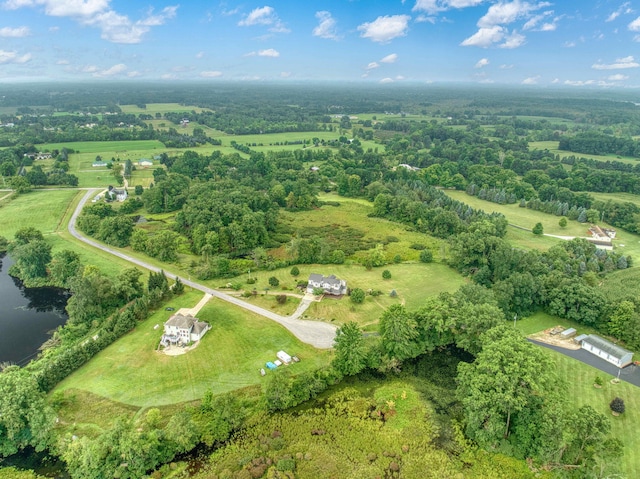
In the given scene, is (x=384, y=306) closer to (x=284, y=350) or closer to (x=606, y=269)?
(x=284, y=350)

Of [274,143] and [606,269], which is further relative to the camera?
[274,143]

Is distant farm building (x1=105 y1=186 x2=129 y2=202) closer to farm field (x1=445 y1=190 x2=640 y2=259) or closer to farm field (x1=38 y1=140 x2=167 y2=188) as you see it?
farm field (x1=38 y1=140 x2=167 y2=188)

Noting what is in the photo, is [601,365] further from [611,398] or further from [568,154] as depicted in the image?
[568,154]

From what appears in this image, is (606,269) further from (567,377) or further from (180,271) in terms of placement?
(180,271)

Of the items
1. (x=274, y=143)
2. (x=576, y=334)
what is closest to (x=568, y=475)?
(x=576, y=334)

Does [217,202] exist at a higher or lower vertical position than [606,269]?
higher

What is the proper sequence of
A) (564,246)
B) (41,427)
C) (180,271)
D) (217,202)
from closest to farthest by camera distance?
1. (41,427)
2. (180,271)
3. (564,246)
4. (217,202)

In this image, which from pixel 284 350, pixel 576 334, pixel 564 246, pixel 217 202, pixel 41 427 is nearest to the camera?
pixel 41 427

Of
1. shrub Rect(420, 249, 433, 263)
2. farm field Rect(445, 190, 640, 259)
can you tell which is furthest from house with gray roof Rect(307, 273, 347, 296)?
farm field Rect(445, 190, 640, 259)
